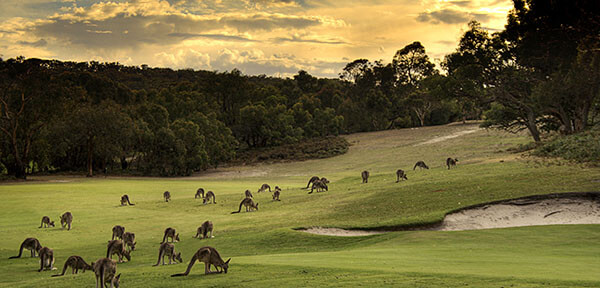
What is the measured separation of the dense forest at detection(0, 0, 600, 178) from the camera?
133 feet

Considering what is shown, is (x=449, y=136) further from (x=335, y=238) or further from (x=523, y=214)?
(x=335, y=238)

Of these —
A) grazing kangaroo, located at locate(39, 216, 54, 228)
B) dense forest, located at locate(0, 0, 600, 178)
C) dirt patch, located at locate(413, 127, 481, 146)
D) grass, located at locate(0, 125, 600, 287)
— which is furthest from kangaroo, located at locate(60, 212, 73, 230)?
dirt patch, located at locate(413, 127, 481, 146)

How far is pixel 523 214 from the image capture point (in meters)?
24.6

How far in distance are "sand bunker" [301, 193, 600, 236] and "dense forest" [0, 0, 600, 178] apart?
11.9 m

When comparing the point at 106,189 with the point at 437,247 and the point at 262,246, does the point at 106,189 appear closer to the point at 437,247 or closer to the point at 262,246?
the point at 262,246

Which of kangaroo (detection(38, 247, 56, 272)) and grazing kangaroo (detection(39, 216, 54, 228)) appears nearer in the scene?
kangaroo (detection(38, 247, 56, 272))

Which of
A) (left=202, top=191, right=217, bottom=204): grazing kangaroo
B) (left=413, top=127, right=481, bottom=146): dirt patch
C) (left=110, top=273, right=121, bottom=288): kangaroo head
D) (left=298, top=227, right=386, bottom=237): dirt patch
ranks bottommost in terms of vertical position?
(left=298, top=227, right=386, bottom=237): dirt patch

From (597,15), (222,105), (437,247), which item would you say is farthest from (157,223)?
(222,105)

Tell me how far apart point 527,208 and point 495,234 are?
6655mm

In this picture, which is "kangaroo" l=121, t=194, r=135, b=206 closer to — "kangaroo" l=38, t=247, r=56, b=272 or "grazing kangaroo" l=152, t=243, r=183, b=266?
"kangaroo" l=38, t=247, r=56, b=272

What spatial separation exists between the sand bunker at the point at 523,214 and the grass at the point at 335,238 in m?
0.77

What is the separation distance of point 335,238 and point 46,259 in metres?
10.8

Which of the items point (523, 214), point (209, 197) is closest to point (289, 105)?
point (209, 197)

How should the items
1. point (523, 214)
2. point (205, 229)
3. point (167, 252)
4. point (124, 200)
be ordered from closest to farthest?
point (167, 252) < point (205, 229) < point (523, 214) < point (124, 200)
